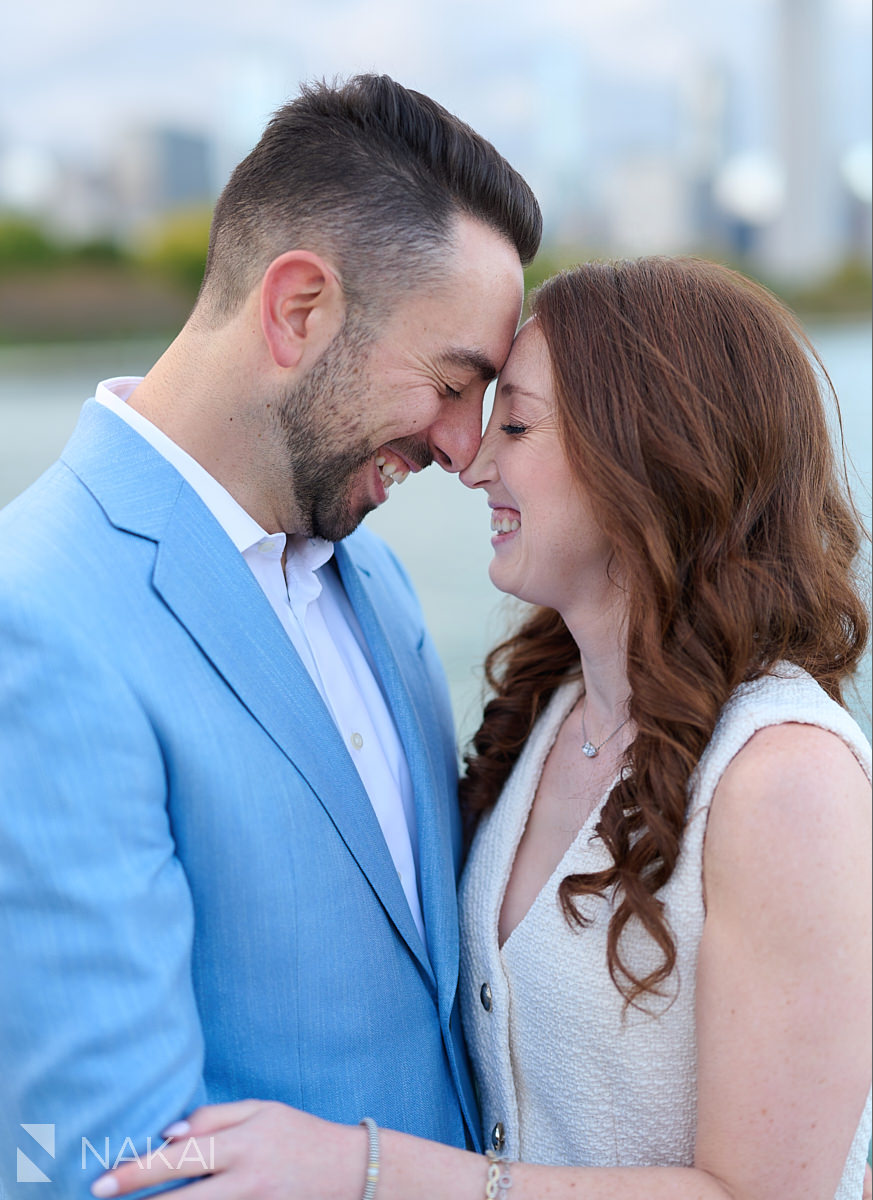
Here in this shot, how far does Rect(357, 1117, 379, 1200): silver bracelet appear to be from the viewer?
118 cm

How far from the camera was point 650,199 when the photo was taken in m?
4.67

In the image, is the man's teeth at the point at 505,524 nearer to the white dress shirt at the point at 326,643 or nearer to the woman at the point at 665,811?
the woman at the point at 665,811

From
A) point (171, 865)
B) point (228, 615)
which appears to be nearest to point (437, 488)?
point (228, 615)

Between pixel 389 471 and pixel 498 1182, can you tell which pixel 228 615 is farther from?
pixel 498 1182

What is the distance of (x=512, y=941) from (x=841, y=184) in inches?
139

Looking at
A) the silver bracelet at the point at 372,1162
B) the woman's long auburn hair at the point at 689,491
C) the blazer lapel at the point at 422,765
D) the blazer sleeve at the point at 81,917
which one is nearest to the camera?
the blazer sleeve at the point at 81,917

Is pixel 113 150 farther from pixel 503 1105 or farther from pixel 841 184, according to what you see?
pixel 503 1105

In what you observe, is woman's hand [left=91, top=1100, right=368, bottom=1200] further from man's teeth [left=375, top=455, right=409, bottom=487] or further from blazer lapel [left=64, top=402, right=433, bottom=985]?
man's teeth [left=375, top=455, right=409, bottom=487]

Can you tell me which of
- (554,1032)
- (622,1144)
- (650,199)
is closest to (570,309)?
(554,1032)

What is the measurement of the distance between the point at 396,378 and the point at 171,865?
2.51 feet

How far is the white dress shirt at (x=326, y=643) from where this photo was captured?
1418 mm

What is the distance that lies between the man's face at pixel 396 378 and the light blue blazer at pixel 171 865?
0.80 feet

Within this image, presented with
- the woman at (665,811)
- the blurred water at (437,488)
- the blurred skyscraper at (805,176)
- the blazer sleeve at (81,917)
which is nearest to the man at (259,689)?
the blazer sleeve at (81,917)

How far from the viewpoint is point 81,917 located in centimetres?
104
